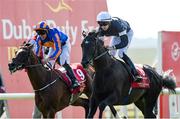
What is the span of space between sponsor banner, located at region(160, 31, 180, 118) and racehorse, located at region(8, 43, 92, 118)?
2229 millimetres

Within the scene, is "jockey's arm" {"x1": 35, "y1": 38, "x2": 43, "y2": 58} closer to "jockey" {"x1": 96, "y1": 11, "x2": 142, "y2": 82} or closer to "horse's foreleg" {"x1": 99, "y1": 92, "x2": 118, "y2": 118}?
"jockey" {"x1": 96, "y1": 11, "x2": 142, "y2": 82}

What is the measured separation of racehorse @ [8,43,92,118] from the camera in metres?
9.24

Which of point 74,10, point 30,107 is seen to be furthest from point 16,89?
point 74,10

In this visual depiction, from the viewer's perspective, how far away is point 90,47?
30.0 ft

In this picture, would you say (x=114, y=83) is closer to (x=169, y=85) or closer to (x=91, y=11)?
(x=169, y=85)

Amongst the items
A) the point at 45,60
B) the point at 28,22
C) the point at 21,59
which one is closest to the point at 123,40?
the point at 45,60

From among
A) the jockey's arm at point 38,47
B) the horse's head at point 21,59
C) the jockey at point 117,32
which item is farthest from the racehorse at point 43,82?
the jockey at point 117,32

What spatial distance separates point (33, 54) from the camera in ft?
31.0

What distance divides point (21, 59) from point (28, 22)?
12.6ft

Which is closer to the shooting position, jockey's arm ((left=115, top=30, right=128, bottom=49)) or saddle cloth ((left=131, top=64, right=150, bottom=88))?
jockey's arm ((left=115, top=30, right=128, bottom=49))

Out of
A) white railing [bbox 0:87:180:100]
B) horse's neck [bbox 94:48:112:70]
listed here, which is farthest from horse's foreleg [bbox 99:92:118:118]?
white railing [bbox 0:87:180:100]

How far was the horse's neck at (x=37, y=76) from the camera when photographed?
945 cm

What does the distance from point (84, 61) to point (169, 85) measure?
2.51 m

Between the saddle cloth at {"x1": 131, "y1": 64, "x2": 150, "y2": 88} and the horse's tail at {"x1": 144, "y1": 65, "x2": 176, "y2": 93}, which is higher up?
the saddle cloth at {"x1": 131, "y1": 64, "x2": 150, "y2": 88}
